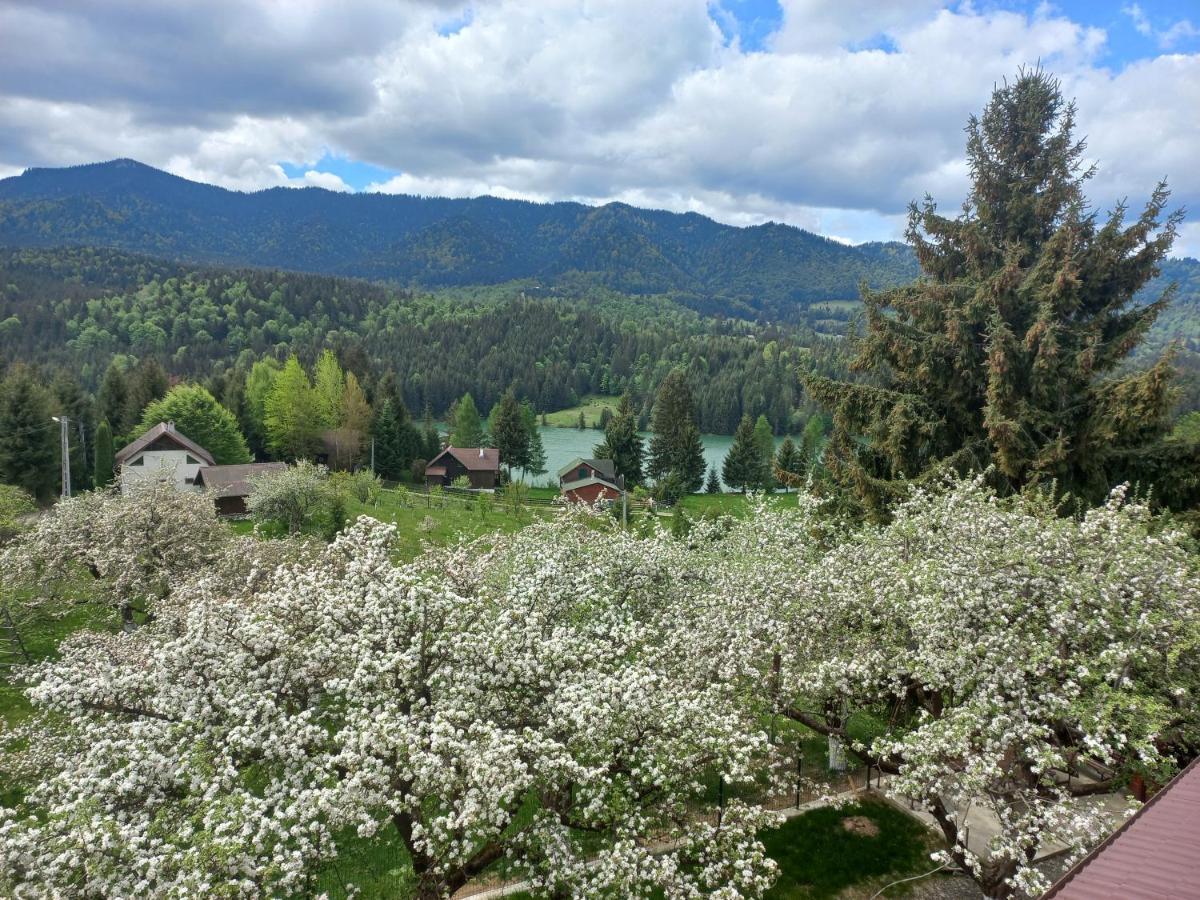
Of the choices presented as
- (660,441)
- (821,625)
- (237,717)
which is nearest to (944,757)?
(821,625)

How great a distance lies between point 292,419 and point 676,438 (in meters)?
38.7

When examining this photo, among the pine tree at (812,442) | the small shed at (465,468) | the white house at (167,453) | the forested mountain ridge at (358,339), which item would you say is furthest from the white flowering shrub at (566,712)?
the forested mountain ridge at (358,339)

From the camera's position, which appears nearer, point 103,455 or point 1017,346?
point 1017,346

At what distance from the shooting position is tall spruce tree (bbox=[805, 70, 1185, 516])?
1742 centimetres

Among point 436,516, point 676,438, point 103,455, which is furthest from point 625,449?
point 103,455

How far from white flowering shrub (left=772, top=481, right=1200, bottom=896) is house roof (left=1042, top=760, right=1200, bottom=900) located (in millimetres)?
1674

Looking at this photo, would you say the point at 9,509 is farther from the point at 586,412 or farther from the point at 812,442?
the point at 586,412

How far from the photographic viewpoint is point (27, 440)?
141 feet

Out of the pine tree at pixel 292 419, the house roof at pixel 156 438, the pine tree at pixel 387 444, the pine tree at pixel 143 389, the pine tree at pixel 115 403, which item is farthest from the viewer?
the pine tree at pixel 387 444

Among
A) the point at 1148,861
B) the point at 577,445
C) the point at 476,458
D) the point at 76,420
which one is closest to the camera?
the point at 1148,861

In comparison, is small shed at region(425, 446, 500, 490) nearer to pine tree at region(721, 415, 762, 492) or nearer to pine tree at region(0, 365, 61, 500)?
pine tree at region(721, 415, 762, 492)

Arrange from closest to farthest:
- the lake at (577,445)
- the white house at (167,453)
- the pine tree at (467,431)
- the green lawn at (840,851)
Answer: the green lawn at (840,851)
the white house at (167,453)
the pine tree at (467,431)
the lake at (577,445)

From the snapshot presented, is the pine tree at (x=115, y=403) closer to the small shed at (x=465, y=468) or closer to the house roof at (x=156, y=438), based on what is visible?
the house roof at (x=156, y=438)

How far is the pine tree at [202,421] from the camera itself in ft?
182
